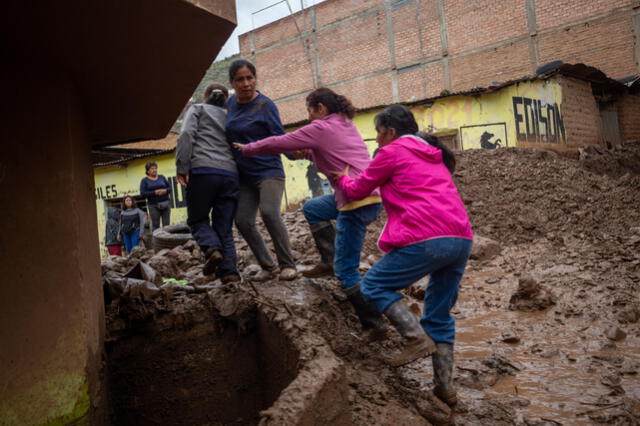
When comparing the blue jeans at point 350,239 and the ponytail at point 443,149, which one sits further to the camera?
the blue jeans at point 350,239

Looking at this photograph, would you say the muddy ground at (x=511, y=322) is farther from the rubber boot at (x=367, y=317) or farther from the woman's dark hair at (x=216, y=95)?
the woman's dark hair at (x=216, y=95)

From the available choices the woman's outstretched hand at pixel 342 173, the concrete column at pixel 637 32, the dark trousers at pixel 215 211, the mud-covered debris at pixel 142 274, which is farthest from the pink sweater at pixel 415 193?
the concrete column at pixel 637 32

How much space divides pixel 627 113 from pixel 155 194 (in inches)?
577

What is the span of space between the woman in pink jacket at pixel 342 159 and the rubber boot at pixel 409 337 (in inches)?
26.4

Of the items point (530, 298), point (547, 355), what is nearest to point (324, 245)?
point (547, 355)

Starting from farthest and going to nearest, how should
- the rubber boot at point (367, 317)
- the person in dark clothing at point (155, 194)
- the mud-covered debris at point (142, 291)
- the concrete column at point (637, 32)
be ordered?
the concrete column at point (637, 32)
the person in dark clothing at point (155, 194)
the mud-covered debris at point (142, 291)
the rubber boot at point (367, 317)

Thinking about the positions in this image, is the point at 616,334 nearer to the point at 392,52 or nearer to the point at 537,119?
the point at 537,119

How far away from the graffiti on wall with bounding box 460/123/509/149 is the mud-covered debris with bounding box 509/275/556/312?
25.5 feet

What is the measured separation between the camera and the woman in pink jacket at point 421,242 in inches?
A: 94.6

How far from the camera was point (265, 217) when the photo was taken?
11.6ft

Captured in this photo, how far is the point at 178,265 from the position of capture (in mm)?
5977

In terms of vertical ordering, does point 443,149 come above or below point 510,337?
above

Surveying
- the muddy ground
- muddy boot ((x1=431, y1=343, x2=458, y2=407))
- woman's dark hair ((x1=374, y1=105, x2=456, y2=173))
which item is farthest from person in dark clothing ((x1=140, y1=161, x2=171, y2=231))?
muddy boot ((x1=431, y1=343, x2=458, y2=407))

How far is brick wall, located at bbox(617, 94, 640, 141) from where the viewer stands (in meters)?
14.4
